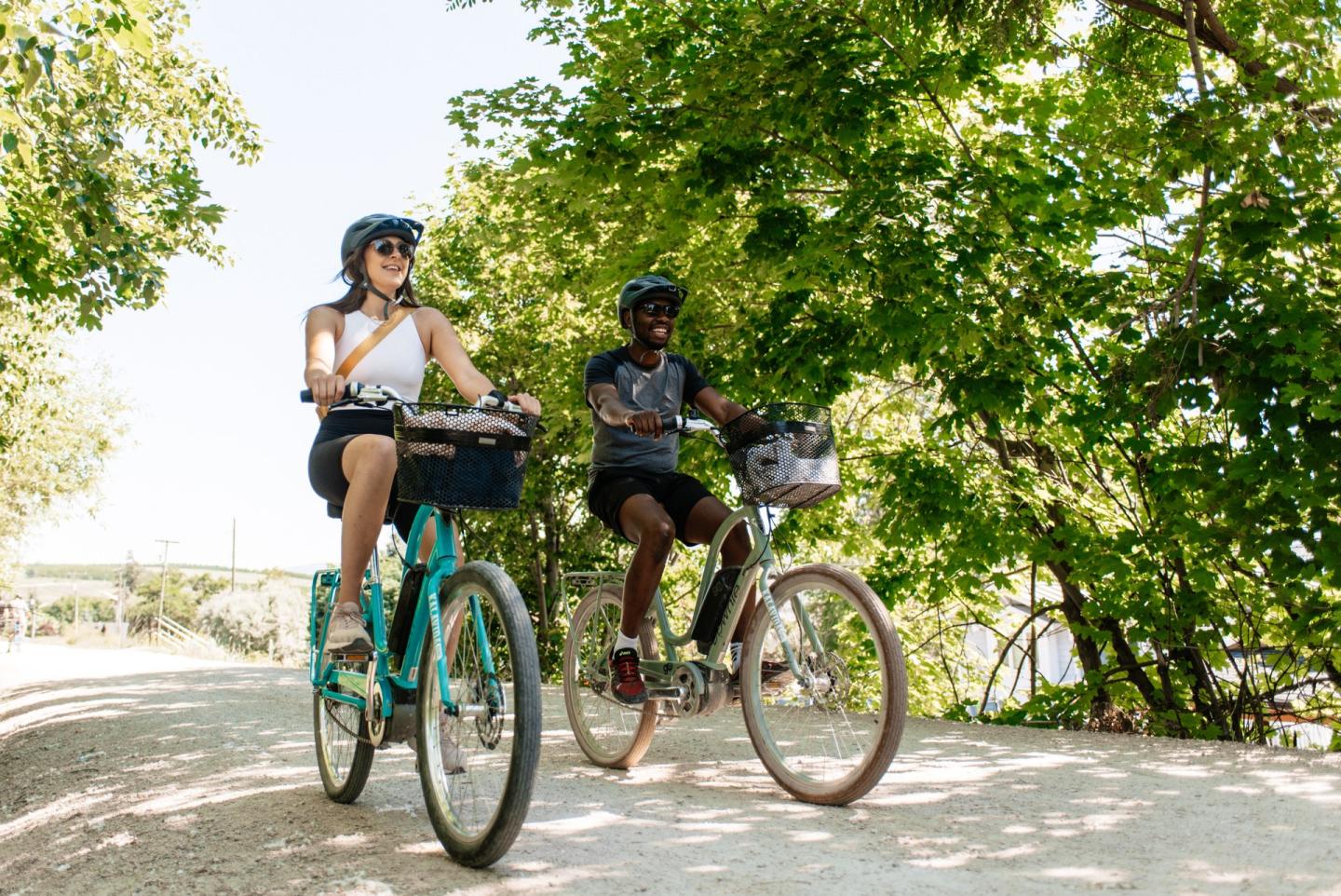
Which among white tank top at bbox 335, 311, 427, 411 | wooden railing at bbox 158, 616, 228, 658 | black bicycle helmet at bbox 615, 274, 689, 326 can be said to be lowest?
wooden railing at bbox 158, 616, 228, 658

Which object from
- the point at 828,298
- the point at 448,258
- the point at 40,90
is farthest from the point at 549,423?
the point at 448,258

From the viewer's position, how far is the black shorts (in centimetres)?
486

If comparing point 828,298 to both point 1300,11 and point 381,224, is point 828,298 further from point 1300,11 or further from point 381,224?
point 381,224

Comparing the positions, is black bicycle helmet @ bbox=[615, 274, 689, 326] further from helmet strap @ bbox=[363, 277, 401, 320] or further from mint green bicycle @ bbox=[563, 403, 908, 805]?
helmet strap @ bbox=[363, 277, 401, 320]

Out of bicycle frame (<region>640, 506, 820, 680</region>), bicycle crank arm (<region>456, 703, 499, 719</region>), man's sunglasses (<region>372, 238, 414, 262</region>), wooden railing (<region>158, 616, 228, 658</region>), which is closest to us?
bicycle crank arm (<region>456, 703, 499, 719</region>)

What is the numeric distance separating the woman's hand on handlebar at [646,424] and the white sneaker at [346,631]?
1.14 m

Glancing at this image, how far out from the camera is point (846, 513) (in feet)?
39.6

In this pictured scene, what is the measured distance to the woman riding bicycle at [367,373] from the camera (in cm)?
372

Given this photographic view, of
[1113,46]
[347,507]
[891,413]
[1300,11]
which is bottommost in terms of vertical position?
[347,507]

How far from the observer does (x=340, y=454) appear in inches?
151

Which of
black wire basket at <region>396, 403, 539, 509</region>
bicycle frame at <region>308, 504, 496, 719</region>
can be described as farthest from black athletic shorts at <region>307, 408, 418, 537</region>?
black wire basket at <region>396, 403, 539, 509</region>

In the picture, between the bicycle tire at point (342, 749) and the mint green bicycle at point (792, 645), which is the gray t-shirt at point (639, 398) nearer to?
the mint green bicycle at point (792, 645)

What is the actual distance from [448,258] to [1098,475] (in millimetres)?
13142

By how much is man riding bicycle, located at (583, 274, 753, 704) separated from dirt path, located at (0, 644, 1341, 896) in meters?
0.80
